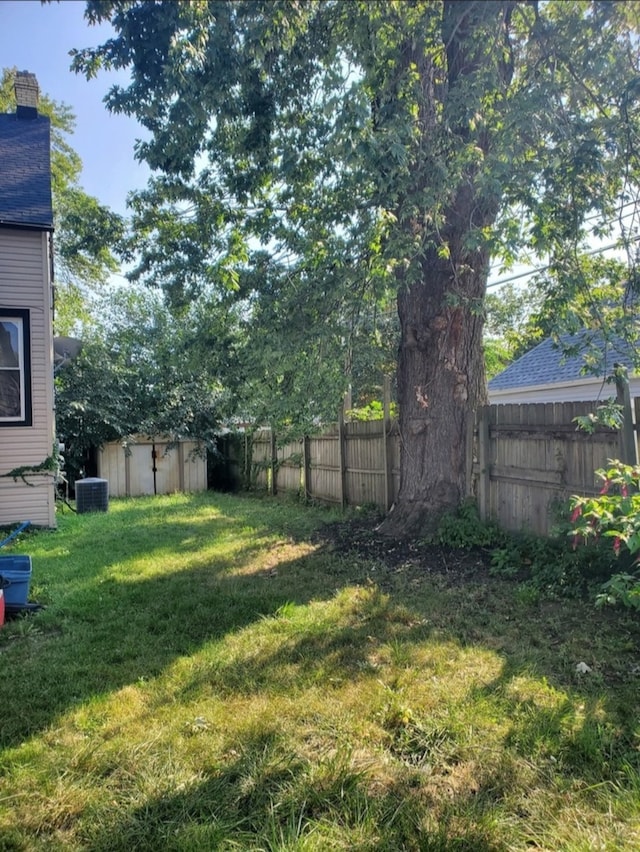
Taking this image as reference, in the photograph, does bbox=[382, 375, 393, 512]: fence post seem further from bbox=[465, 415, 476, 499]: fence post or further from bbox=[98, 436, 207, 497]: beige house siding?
bbox=[98, 436, 207, 497]: beige house siding

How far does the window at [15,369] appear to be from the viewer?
795cm

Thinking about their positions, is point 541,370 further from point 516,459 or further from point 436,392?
point 516,459

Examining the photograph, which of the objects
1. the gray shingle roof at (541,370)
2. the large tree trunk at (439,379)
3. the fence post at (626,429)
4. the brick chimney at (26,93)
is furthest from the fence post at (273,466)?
the fence post at (626,429)

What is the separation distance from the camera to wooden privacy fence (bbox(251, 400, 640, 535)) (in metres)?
4.90

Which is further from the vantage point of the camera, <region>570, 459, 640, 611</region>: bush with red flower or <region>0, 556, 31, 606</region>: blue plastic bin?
<region>0, 556, 31, 606</region>: blue plastic bin

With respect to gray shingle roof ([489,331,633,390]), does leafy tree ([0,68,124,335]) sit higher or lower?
higher

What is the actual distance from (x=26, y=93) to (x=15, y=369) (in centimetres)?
573

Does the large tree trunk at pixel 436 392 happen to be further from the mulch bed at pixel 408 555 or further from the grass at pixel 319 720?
the grass at pixel 319 720

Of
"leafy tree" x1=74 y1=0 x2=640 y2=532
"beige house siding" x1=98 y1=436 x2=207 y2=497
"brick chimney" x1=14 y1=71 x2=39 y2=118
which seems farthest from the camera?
"beige house siding" x1=98 y1=436 x2=207 y2=497

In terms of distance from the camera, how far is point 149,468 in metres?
13.7

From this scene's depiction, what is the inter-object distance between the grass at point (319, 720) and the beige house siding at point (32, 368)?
12.6 feet

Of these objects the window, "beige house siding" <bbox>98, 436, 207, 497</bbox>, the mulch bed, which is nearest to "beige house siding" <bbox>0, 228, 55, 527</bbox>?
the window

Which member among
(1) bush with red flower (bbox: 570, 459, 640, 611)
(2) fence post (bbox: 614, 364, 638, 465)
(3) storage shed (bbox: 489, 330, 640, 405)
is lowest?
(1) bush with red flower (bbox: 570, 459, 640, 611)

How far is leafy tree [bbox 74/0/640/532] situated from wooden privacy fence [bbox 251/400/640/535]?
133 cm
